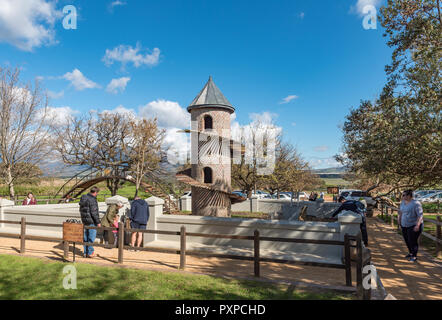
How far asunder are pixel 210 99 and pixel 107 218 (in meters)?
7.55

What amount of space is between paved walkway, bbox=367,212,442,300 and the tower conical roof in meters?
8.51

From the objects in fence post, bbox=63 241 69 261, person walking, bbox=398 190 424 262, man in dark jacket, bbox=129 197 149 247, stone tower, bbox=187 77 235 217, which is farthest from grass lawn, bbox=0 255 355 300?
stone tower, bbox=187 77 235 217

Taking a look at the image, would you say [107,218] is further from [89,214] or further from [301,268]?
[301,268]

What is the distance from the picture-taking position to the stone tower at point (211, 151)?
13.9 meters

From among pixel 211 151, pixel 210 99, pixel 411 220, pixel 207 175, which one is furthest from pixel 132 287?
pixel 210 99

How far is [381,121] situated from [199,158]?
776 centimetres

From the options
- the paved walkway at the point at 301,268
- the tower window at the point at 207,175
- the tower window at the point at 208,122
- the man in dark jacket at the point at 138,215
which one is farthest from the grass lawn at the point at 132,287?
the tower window at the point at 208,122

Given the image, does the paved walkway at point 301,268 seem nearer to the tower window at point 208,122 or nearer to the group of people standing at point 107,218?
the group of people standing at point 107,218

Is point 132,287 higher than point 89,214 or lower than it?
lower

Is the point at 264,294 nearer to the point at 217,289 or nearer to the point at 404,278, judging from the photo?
the point at 217,289

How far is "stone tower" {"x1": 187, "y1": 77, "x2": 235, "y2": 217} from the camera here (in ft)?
45.6

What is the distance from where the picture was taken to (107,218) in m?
9.23
